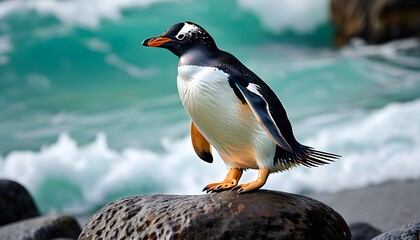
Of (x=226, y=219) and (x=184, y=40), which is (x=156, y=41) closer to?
(x=184, y=40)

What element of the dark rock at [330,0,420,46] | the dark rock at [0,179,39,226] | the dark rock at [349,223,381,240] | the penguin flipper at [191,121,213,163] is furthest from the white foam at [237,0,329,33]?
the penguin flipper at [191,121,213,163]

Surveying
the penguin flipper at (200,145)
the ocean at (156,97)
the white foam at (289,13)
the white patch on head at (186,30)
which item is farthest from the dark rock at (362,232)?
the white foam at (289,13)

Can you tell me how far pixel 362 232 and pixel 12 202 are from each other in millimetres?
2179

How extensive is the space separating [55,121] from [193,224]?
7.22 metres

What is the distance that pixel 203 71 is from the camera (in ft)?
10.6

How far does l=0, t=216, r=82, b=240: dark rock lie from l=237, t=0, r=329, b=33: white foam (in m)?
9.28

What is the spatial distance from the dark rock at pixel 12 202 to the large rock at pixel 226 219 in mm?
1777

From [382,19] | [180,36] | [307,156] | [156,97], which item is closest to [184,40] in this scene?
[180,36]

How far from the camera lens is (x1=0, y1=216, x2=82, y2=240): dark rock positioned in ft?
14.4

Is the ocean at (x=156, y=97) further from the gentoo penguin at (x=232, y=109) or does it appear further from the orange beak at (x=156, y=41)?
the orange beak at (x=156, y=41)

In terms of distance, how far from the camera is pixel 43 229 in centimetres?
444

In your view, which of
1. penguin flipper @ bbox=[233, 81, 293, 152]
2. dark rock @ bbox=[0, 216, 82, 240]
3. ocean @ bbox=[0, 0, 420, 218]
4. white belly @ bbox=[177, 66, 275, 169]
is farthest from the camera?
ocean @ bbox=[0, 0, 420, 218]

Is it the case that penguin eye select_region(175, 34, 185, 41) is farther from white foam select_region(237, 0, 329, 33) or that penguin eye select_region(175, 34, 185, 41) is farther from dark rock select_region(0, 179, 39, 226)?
white foam select_region(237, 0, 329, 33)

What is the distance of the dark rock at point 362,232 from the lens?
4.48 m
